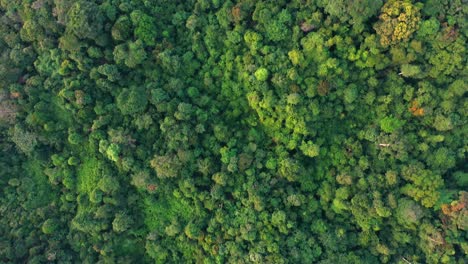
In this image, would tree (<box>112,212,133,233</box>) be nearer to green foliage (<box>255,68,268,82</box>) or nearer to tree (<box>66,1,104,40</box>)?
tree (<box>66,1,104,40</box>)

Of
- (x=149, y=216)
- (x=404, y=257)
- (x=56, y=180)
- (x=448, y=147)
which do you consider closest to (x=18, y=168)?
(x=56, y=180)

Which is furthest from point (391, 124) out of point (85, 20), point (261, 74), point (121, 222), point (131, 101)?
point (85, 20)

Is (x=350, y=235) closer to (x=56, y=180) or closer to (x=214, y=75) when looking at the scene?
(x=214, y=75)


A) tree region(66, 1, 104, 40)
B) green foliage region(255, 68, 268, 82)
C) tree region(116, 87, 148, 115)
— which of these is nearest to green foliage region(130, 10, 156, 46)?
tree region(66, 1, 104, 40)

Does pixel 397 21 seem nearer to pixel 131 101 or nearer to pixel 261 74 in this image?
pixel 261 74

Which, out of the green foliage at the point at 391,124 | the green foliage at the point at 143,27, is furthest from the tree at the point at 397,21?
the green foliage at the point at 143,27

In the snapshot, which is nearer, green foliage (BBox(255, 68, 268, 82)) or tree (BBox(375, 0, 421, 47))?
tree (BBox(375, 0, 421, 47))

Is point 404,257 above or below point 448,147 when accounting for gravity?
below

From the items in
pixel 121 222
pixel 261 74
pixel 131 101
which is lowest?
pixel 121 222
